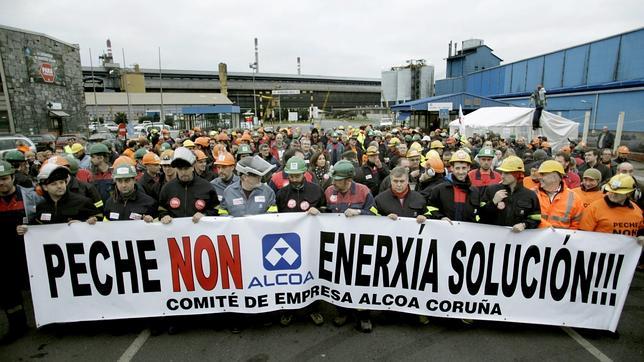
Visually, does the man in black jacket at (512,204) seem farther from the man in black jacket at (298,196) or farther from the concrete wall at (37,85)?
the concrete wall at (37,85)

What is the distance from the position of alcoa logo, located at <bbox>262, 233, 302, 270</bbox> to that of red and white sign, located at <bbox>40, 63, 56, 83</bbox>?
3716 centimetres

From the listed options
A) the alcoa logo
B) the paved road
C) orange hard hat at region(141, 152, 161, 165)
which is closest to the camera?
the paved road

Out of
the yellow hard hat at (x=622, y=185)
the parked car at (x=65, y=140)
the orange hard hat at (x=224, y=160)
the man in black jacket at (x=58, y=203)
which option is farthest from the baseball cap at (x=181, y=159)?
the parked car at (x=65, y=140)

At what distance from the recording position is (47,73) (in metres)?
32.0

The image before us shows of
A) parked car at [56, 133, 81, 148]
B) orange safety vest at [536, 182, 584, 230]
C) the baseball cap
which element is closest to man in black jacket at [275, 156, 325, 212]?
the baseball cap

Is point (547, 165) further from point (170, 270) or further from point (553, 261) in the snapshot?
point (170, 270)

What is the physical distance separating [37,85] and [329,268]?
36931 mm

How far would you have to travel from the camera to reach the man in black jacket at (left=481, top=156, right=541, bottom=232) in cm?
418

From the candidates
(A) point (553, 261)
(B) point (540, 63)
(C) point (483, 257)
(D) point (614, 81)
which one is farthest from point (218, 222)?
(B) point (540, 63)

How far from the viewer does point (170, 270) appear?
409 cm

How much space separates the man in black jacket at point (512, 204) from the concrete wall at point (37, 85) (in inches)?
1389

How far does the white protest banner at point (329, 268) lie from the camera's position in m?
3.99

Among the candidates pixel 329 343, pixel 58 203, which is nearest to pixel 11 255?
pixel 58 203

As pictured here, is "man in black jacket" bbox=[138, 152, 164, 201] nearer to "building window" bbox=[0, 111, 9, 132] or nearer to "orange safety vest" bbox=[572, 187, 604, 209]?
"orange safety vest" bbox=[572, 187, 604, 209]
